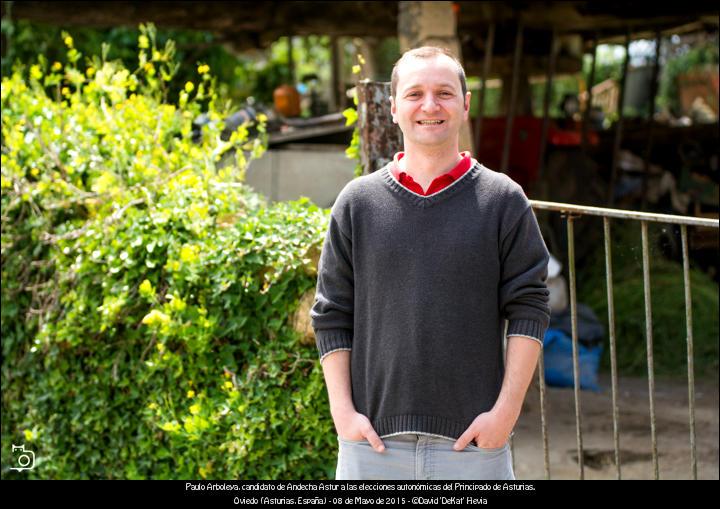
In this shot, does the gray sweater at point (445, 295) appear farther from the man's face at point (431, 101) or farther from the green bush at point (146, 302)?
the green bush at point (146, 302)

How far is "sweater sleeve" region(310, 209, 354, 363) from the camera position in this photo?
233cm

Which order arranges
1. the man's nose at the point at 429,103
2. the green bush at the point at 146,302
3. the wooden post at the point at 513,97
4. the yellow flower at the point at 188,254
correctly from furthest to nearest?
the wooden post at the point at 513,97 < the yellow flower at the point at 188,254 < the green bush at the point at 146,302 < the man's nose at the point at 429,103

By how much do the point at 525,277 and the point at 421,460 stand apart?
49 cm

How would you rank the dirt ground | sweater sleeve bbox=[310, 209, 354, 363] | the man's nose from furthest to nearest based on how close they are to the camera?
the dirt ground < sweater sleeve bbox=[310, 209, 354, 363] < the man's nose

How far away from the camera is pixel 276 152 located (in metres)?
6.44

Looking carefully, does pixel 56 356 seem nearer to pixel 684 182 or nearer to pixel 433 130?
pixel 433 130

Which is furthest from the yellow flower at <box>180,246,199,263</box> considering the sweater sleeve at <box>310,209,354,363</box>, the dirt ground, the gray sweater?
the dirt ground

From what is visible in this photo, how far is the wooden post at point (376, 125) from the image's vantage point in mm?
3492

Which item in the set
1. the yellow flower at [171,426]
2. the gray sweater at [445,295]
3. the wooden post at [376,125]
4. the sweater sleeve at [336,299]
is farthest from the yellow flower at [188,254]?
the gray sweater at [445,295]

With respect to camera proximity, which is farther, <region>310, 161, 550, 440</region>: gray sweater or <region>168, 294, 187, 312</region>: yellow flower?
<region>168, 294, 187, 312</region>: yellow flower

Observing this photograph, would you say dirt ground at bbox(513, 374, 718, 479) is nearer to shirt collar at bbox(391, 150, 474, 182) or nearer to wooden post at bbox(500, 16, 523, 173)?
wooden post at bbox(500, 16, 523, 173)

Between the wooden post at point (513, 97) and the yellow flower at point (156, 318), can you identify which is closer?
the yellow flower at point (156, 318)
